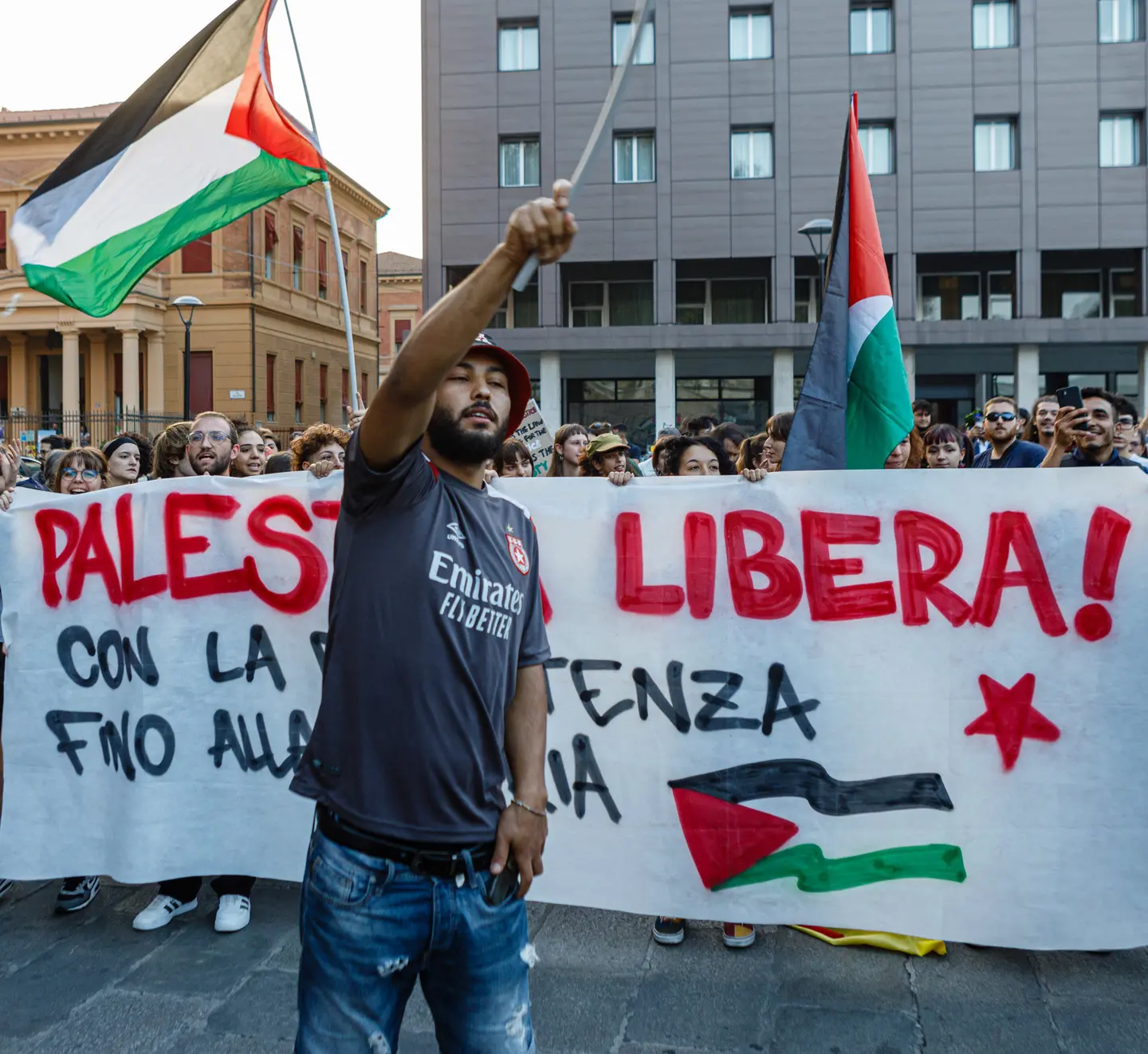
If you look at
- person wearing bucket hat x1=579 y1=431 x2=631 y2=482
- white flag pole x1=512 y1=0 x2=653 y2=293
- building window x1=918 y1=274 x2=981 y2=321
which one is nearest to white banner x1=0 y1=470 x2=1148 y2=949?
person wearing bucket hat x1=579 y1=431 x2=631 y2=482

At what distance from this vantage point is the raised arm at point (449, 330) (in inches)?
69.1

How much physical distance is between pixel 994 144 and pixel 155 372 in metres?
29.3

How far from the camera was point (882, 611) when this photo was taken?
3809mm

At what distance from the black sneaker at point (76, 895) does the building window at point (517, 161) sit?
27.1 m

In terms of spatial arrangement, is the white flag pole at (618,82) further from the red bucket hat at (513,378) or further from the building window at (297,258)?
the building window at (297,258)

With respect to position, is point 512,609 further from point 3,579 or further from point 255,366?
point 255,366

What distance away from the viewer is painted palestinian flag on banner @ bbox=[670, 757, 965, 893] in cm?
367

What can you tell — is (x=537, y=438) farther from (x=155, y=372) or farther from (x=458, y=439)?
(x=155, y=372)

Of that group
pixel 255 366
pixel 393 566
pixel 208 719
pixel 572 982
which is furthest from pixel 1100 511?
pixel 255 366

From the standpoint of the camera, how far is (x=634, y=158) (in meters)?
29.3

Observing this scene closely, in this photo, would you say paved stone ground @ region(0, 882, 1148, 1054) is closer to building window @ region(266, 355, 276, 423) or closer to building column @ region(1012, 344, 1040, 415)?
building column @ region(1012, 344, 1040, 415)

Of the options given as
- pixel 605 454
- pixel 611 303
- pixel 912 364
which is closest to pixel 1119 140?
pixel 912 364

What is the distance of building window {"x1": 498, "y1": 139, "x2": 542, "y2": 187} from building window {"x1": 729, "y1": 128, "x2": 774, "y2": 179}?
501 centimetres

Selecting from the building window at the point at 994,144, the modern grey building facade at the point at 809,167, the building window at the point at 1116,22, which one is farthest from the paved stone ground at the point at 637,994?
the building window at the point at 1116,22
